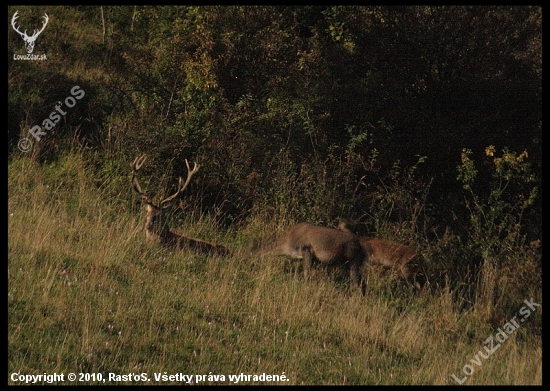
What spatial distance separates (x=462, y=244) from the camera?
1262 centimetres

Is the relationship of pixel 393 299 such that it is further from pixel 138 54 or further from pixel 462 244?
pixel 138 54

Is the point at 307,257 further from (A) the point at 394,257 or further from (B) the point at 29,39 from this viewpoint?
(B) the point at 29,39

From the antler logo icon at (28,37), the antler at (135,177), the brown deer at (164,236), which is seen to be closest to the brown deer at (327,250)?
the brown deer at (164,236)

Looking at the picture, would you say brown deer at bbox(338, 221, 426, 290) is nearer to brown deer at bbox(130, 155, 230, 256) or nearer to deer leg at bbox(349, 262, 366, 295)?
deer leg at bbox(349, 262, 366, 295)

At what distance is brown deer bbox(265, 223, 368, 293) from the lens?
11086 millimetres

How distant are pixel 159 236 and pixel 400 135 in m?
5.19

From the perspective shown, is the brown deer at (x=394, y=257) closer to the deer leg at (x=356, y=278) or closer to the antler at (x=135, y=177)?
the deer leg at (x=356, y=278)

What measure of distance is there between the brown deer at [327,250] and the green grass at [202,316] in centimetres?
19

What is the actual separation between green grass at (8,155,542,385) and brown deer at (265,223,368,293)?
19 cm

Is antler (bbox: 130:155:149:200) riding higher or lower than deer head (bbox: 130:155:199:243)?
higher

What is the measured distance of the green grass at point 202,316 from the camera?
7762 mm

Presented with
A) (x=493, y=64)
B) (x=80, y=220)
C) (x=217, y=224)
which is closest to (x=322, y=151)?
(x=217, y=224)

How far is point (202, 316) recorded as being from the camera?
29.2ft

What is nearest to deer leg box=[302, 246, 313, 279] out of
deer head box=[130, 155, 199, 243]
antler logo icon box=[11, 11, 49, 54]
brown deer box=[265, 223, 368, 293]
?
brown deer box=[265, 223, 368, 293]
